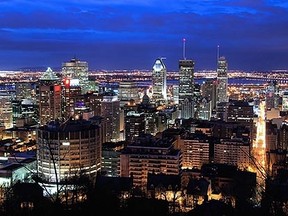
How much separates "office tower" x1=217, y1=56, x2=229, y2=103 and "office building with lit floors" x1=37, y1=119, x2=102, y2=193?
19.6m

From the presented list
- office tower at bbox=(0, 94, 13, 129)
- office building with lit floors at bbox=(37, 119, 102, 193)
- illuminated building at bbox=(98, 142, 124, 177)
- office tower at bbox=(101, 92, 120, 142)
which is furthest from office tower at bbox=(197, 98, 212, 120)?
office building with lit floors at bbox=(37, 119, 102, 193)

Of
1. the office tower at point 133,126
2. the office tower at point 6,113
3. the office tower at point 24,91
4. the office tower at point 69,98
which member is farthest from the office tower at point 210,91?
the office tower at point 6,113

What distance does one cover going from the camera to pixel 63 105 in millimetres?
20391

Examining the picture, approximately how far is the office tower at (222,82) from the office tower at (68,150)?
770 inches

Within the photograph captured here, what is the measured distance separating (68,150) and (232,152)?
17.0 ft

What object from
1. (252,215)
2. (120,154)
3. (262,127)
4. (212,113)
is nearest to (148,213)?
(252,215)

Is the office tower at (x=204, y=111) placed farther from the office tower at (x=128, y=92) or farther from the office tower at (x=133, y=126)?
the office tower at (x=133, y=126)

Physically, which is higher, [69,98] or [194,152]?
[69,98]

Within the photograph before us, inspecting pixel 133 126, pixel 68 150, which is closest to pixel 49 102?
pixel 133 126

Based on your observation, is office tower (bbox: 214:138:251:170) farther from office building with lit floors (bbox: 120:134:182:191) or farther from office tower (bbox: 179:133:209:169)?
office building with lit floors (bbox: 120:134:182:191)

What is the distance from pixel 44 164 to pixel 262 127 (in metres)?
12.1

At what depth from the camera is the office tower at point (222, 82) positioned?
98.2ft

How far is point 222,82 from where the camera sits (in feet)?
103

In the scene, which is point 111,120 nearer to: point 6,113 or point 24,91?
point 6,113
